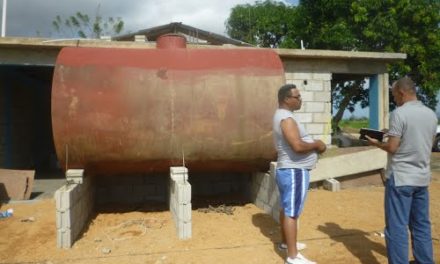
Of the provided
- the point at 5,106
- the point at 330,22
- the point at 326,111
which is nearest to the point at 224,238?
the point at 326,111

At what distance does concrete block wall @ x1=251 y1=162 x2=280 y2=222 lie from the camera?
5.93 meters

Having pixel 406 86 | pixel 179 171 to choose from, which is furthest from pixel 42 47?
pixel 406 86

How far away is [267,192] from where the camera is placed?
6.30 meters

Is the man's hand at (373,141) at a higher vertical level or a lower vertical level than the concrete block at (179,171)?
higher

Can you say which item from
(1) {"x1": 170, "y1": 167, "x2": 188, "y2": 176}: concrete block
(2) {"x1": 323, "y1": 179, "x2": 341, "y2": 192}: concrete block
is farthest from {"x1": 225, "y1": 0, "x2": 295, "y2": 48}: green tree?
(1) {"x1": 170, "y1": 167, "x2": 188, "y2": 176}: concrete block

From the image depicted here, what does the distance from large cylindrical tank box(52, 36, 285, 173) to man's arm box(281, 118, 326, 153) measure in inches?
75.4

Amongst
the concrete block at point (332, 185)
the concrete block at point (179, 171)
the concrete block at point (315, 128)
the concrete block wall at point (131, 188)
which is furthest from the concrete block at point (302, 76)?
the concrete block at point (179, 171)

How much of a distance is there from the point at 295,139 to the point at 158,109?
2415mm

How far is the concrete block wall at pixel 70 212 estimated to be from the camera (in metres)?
4.95

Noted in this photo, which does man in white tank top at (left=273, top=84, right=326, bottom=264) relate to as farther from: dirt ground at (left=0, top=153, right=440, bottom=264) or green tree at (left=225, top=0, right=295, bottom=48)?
green tree at (left=225, top=0, right=295, bottom=48)

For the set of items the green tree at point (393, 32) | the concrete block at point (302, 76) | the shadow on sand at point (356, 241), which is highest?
the green tree at point (393, 32)

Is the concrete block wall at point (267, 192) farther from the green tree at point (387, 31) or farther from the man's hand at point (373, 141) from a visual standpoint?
the green tree at point (387, 31)

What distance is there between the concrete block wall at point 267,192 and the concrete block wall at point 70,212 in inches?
103

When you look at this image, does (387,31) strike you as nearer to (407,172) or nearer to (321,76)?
(321,76)
